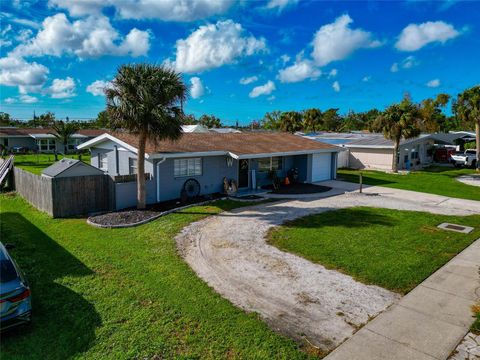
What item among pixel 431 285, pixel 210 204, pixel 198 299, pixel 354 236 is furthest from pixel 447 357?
pixel 210 204

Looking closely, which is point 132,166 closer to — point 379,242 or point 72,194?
point 72,194

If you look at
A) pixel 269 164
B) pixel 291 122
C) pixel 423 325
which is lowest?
pixel 423 325

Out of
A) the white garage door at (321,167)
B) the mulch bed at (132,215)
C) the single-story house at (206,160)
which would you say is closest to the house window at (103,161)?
the single-story house at (206,160)

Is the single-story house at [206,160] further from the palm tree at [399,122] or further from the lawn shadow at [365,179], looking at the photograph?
the palm tree at [399,122]

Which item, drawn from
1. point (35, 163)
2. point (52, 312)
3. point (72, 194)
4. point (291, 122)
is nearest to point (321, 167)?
point (72, 194)

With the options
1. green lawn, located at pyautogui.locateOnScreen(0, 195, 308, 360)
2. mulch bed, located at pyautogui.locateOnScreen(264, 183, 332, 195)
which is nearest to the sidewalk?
green lawn, located at pyautogui.locateOnScreen(0, 195, 308, 360)

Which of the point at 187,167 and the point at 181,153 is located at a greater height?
the point at 181,153
